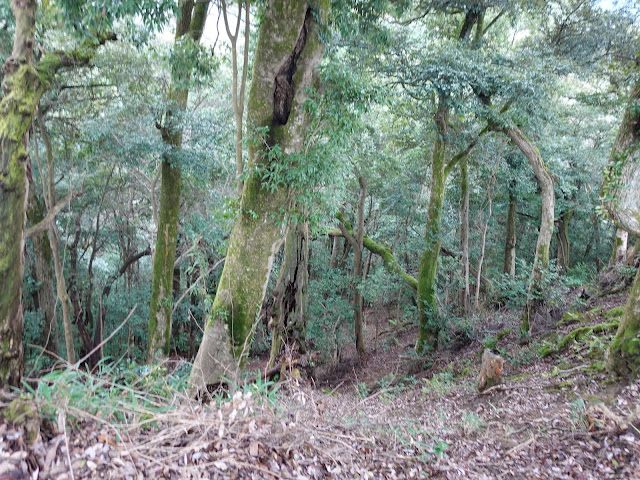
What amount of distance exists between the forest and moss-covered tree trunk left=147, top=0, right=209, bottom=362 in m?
0.07

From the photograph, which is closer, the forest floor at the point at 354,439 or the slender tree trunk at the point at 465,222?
the forest floor at the point at 354,439

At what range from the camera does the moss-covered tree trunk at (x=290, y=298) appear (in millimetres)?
8281

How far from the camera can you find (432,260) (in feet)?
37.7

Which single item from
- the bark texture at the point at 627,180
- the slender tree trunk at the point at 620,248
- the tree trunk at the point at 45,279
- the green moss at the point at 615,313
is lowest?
the tree trunk at the point at 45,279

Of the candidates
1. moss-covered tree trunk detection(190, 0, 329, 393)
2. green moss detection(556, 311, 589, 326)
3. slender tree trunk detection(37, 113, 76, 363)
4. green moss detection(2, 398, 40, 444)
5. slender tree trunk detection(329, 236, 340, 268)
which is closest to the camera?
green moss detection(2, 398, 40, 444)

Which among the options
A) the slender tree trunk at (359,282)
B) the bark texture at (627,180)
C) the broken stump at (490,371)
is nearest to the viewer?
the bark texture at (627,180)

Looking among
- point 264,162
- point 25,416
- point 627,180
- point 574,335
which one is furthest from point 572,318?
point 25,416

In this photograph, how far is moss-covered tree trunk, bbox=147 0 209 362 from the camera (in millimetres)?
9531

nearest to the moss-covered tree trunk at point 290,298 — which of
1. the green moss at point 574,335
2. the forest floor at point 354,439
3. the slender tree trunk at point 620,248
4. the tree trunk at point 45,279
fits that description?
the forest floor at point 354,439

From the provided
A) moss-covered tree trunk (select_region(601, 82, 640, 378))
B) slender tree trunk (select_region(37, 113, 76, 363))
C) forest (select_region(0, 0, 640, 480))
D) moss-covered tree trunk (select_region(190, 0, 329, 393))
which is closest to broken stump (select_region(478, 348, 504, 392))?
forest (select_region(0, 0, 640, 480))

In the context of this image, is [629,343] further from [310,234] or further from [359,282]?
[359,282]

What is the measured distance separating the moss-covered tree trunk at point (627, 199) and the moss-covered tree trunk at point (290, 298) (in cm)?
483

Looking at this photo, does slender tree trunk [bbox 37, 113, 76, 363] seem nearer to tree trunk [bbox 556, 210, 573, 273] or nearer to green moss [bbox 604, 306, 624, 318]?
green moss [bbox 604, 306, 624, 318]

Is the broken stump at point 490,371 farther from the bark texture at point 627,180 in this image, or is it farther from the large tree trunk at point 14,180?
the large tree trunk at point 14,180
